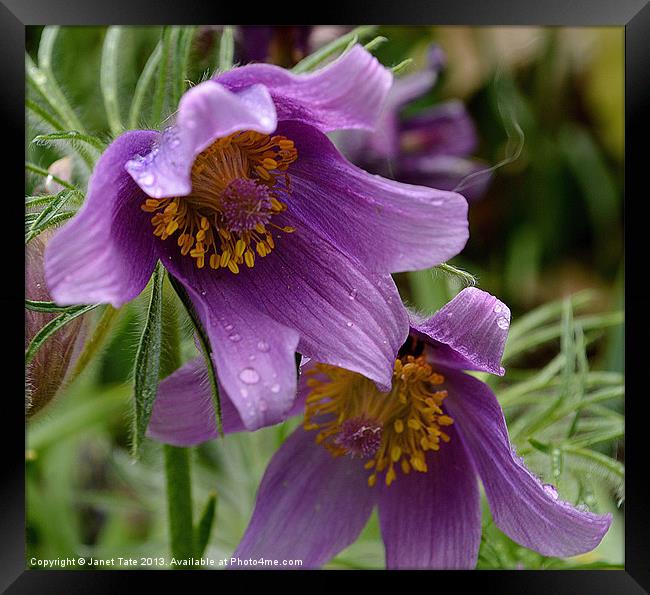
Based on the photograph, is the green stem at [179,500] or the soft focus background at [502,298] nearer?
the green stem at [179,500]

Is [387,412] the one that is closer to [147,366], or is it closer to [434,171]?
[147,366]

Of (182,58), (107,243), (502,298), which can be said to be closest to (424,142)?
(502,298)

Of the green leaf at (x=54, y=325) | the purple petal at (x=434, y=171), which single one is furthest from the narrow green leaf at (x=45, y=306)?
the purple petal at (x=434, y=171)

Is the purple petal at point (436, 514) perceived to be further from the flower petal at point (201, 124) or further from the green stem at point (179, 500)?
the flower petal at point (201, 124)

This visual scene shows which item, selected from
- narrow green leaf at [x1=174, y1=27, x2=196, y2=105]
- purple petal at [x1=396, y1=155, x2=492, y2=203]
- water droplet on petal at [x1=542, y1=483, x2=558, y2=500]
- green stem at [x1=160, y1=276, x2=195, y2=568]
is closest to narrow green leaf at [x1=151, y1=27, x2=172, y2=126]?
narrow green leaf at [x1=174, y1=27, x2=196, y2=105]

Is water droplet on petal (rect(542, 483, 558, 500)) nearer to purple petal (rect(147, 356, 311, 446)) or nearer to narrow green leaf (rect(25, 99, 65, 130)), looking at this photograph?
purple petal (rect(147, 356, 311, 446))
